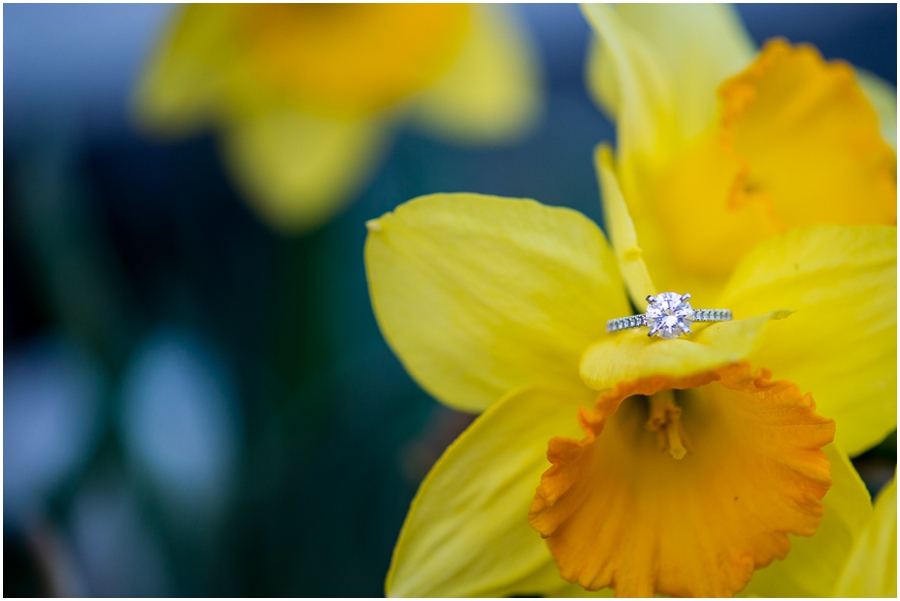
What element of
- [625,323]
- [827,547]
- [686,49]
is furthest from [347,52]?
[827,547]

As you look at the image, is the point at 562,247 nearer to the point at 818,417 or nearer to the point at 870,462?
the point at 818,417

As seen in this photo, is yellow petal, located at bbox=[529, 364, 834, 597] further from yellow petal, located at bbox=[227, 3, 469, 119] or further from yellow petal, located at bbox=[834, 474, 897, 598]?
yellow petal, located at bbox=[227, 3, 469, 119]

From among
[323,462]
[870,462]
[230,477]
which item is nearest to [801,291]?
[870,462]

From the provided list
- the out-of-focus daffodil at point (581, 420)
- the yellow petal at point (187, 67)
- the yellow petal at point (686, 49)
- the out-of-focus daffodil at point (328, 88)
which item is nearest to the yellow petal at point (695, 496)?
the out-of-focus daffodil at point (581, 420)

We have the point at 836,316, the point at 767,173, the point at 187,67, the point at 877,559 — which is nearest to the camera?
the point at 877,559

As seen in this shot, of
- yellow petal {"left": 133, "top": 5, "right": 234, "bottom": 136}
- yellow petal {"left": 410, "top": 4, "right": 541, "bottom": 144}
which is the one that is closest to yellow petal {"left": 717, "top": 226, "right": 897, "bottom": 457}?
yellow petal {"left": 410, "top": 4, "right": 541, "bottom": 144}

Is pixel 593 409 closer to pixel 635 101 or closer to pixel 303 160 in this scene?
pixel 635 101
